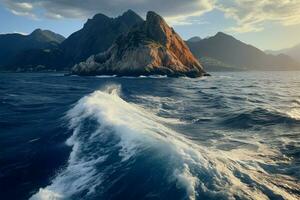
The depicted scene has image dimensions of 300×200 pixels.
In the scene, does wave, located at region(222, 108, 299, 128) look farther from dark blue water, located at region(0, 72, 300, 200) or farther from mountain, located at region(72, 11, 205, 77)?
mountain, located at region(72, 11, 205, 77)

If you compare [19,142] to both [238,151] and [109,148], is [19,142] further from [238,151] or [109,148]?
[238,151]

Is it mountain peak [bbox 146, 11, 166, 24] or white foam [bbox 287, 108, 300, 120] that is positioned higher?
mountain peak [bbox 146, 11, 166, 24]

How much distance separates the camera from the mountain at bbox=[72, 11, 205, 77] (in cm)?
12812

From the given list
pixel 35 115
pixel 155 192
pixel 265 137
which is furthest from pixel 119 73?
pixel 155 192

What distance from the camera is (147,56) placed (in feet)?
419

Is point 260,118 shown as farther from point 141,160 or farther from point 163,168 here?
point 163,168

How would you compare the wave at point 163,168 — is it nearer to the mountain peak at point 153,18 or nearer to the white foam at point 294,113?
the white foam at point 294,113

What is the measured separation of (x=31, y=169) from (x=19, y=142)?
4.94 meters

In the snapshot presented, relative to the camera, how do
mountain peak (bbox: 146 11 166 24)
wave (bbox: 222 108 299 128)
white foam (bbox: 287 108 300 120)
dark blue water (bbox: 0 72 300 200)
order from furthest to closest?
mountain peak (bbox: 146 11 166 24) → white foam (bbox: 287 108 300 120) → wave (bbox: 222 108 299 128) → dark blue water (bbox: 0 72 300 200)

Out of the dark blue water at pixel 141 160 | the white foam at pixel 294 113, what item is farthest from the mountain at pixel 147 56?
the dark blue water at pixel 141 160

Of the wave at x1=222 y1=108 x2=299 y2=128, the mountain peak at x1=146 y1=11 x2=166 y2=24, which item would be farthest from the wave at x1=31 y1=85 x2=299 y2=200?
the mountain peak at x1=146 y1=11 x2=166 y2=24

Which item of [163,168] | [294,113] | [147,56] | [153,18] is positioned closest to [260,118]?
[294,113]

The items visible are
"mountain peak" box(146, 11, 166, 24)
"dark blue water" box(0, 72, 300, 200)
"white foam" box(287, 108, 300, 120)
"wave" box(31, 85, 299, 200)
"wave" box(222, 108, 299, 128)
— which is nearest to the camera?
"wave" box(31, 85, 299, 200)

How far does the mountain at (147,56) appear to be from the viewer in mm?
128125
